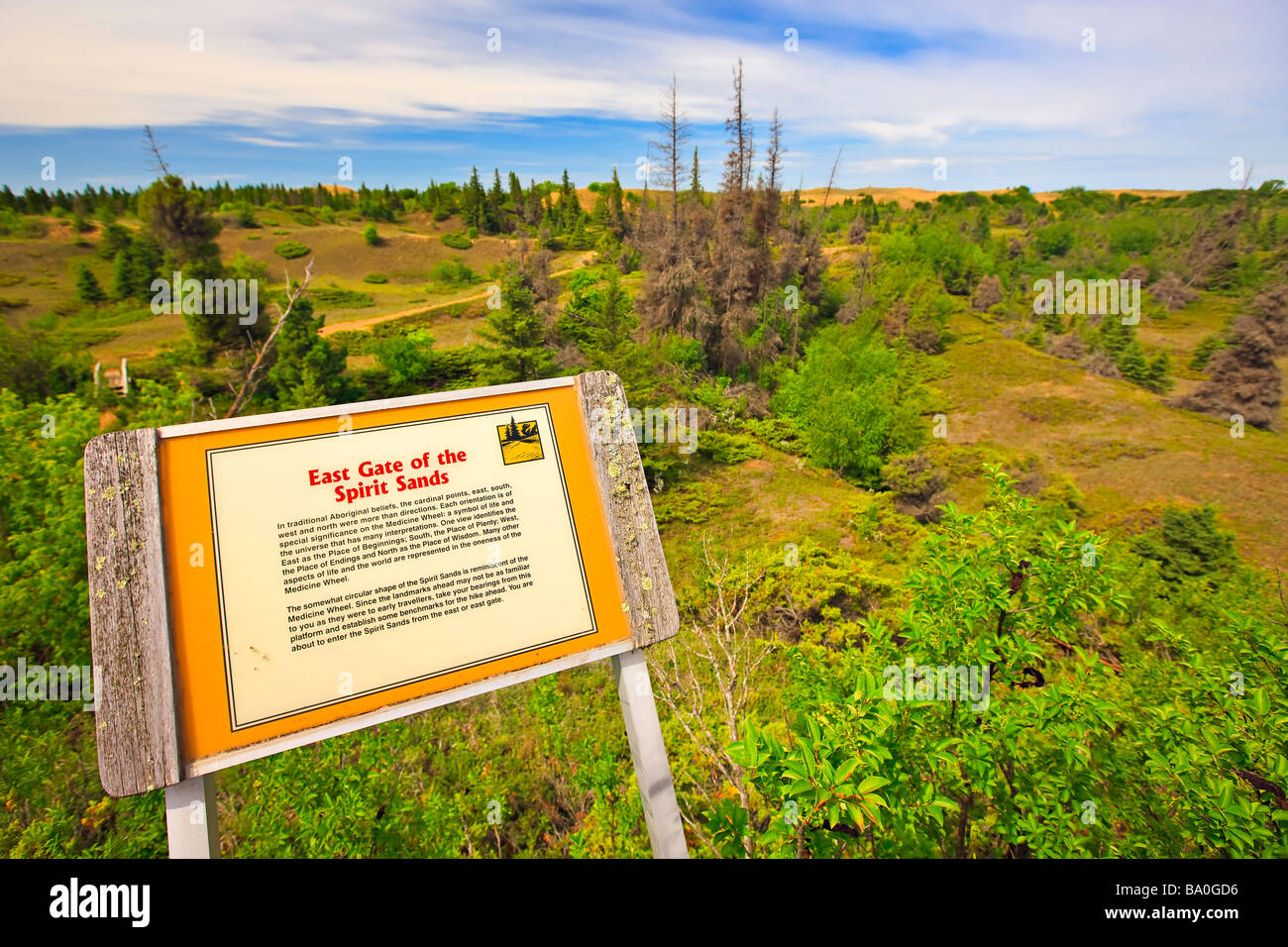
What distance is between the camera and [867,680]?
231 centimetres

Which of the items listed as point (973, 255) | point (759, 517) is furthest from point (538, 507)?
point (973, 255)

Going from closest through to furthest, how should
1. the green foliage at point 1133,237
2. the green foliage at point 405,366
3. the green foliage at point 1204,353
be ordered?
1. the green foliage at point 405,366
2. the green foliage at point 1204,353
3. the green foliage at point 1133,237

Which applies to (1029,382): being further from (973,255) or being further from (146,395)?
(146,395)

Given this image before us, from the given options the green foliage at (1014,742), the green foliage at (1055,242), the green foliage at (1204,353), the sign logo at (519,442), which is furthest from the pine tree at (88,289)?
the green foliage at (1055,242)

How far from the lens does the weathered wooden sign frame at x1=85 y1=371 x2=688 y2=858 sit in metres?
2.12

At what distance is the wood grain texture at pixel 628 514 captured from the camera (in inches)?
112

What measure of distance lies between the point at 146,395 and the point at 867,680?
11.8 metres

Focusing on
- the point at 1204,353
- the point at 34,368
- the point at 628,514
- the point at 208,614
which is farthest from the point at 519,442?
the point at 1204,353

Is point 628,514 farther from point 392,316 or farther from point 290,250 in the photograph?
point 290,250

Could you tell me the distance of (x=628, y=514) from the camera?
2.89 m

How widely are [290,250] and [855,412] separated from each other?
55.7 m

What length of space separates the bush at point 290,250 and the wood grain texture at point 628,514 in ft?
200

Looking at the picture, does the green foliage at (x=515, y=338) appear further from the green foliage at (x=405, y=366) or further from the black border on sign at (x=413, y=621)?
the black border on sign at (x=413, y=621)

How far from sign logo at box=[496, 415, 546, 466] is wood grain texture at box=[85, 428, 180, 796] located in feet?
4.74
